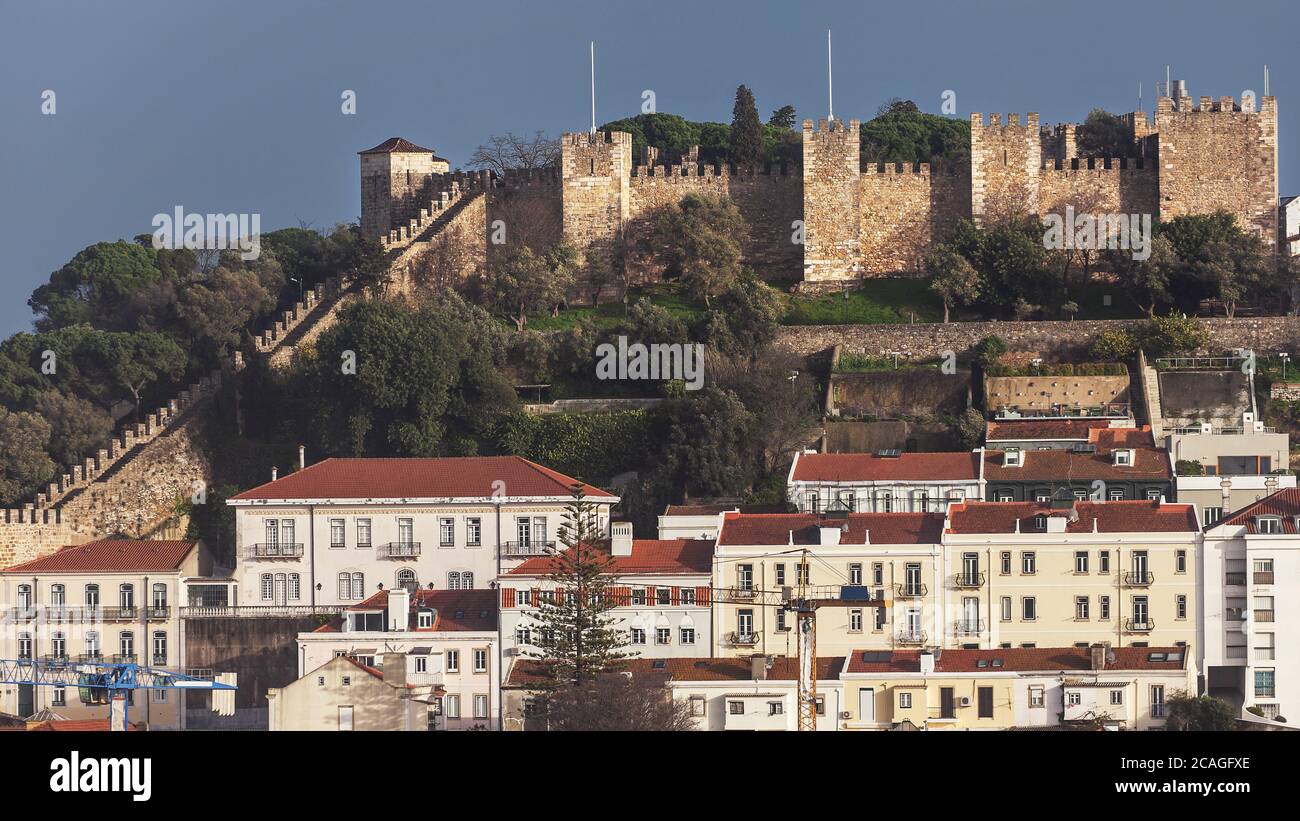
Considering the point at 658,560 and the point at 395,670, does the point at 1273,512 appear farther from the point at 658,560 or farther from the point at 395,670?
the point at 395,670

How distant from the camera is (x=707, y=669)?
43.8m

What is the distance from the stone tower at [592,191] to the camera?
67750 mm

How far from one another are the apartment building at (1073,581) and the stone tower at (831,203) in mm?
20871

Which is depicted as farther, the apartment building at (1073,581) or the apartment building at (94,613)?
the apartment building at (94,613)

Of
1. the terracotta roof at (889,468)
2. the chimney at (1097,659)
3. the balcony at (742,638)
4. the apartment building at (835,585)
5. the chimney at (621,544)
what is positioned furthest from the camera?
the terracotta roof at (889,468)

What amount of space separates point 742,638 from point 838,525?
324 centimetres

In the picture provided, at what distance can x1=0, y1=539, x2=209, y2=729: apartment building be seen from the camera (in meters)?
50.7

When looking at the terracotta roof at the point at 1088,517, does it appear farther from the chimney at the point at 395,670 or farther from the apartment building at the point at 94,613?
the apartment building at the point at 94,613

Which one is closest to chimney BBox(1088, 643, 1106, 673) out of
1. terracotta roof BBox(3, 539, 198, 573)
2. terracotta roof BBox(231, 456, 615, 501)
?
terracotta roof BBox(231, 456, 615, 501)

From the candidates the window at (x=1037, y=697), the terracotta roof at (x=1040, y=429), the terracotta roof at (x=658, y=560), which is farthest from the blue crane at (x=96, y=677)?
the terracotta roof at (x=1040, y=429)

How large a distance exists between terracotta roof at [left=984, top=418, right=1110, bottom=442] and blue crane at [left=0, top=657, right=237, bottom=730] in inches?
707

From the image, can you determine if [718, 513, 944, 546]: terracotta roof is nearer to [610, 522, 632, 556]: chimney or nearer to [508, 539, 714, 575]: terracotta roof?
[508, 539, 714, 575]: terracotta roof
